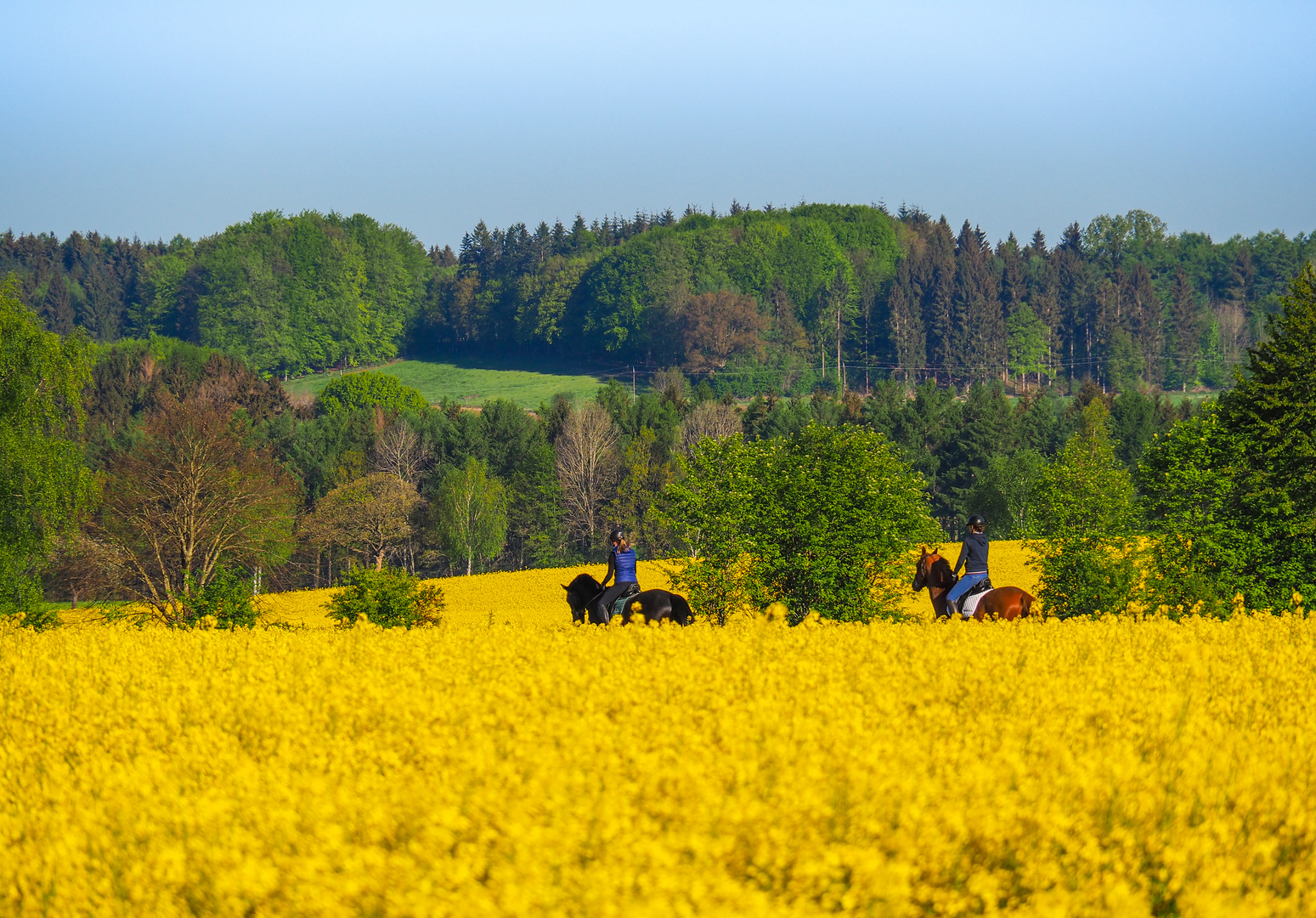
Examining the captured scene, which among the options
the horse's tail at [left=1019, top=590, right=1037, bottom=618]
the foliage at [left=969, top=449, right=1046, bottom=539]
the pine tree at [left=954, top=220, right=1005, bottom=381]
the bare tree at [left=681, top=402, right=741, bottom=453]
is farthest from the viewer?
the pine tree at [left=954, top=220, right=1005, bottom=381]

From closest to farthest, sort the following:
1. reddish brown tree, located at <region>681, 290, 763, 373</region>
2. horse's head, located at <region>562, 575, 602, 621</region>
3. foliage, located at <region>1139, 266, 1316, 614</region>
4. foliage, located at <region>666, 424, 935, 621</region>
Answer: horse's head, located at <region>562, 575, 602, 621</region>, foliage, located at <region>666, 424, 935, 621</region>, foliage, located at <region>1139, 266, 1316, 614</region>, reddish brown tree, located at <region>681, 290, 763, 373</region>

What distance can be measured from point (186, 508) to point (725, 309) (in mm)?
118386

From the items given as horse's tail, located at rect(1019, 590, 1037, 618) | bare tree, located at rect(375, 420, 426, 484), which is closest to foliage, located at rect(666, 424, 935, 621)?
horse's tail, located at rect(1019, 590, 1037, 618)

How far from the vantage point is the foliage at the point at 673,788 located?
5781 millimetres

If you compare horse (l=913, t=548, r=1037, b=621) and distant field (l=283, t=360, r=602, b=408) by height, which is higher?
distant field (l=283, t=360, r=602, b=408)

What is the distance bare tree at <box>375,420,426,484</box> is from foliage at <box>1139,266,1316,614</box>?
220ft

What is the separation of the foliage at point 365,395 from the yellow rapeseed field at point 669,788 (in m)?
98.0

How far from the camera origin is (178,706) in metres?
9.79

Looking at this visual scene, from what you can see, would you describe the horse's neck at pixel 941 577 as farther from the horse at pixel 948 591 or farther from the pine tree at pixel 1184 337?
the pine tree at pixel 1184 337

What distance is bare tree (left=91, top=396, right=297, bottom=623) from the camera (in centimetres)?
4328

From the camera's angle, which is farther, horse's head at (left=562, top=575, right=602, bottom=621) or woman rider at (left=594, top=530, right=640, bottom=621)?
horse's head at (left=562, top=575, right=602, bottom=621)

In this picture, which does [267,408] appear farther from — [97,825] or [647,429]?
[97,825]

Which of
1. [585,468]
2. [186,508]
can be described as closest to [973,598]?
[186,508]

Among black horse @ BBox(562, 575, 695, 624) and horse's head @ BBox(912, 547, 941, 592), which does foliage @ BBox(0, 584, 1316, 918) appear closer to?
black horse @ BBox(562, 575, 695, 624)
